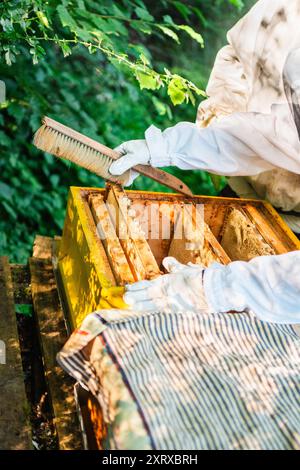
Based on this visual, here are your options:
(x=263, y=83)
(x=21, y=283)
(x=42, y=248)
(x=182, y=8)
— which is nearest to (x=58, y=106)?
(x=42, y=248)

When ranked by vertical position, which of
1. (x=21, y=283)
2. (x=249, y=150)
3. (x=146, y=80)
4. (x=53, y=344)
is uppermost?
(x=146, y=80)

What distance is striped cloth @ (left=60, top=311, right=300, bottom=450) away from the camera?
4.53 ft

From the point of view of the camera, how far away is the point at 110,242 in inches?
82.7

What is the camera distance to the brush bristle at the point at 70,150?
2143 mm

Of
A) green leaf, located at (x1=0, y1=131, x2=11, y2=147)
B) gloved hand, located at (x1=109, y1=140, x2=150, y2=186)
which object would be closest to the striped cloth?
gloved hand, located at (x1=109, y1=140, x2=150, y2=186)

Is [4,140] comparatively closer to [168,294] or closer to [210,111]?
[210,111]

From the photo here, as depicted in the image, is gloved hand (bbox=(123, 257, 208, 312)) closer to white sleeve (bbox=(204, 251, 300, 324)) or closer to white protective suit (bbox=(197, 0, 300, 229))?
white sleeve (bbox=(204, 251, 300, 324))

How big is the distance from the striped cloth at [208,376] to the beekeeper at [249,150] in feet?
0.33

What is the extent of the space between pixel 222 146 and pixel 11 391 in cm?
143

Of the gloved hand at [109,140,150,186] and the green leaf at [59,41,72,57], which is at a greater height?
the green leaf at [59,41,72,57]

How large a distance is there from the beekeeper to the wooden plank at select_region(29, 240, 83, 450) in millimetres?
486

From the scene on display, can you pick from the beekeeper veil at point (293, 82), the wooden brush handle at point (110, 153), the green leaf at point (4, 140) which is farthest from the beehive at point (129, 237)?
the green leaf at point (4, 140)

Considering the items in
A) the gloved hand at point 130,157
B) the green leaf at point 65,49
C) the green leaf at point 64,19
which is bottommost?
the gloved hand at point 130,157

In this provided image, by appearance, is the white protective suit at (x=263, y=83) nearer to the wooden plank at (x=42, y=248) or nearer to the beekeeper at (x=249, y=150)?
the beekeeper at (x=249, y=150)
